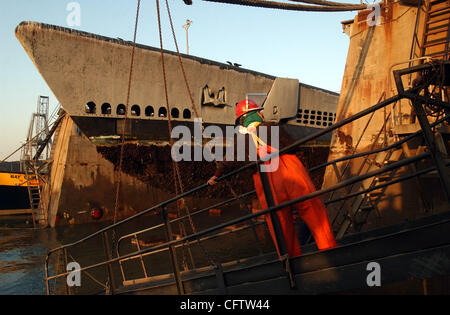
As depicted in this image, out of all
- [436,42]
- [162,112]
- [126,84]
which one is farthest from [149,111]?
[436,42]

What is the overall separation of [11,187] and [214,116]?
13.4 metres

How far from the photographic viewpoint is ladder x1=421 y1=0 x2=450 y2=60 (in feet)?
24.9

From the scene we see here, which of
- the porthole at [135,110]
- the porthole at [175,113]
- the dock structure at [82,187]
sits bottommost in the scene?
the dock structure at [82,187]

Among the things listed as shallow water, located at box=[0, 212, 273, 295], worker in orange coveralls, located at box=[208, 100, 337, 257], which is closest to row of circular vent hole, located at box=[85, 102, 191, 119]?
shallow water, located at box=[0, 212, 273, 295]

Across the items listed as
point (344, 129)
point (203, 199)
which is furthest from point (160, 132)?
point (344, 129)

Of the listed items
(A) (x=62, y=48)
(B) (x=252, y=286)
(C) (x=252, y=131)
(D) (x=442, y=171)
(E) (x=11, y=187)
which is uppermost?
(A) (x=62, y=48)

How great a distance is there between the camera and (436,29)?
7.88 meters

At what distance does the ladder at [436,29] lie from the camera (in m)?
7.60


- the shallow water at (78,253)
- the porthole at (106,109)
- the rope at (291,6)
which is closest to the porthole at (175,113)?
the porthole at (106,109)

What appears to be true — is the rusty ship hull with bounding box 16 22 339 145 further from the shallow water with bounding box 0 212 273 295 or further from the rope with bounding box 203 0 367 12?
the rope with bounding box 203 0 367 12

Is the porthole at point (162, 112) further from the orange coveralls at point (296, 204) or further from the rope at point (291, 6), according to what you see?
the orange coveralls at point (296, 204)

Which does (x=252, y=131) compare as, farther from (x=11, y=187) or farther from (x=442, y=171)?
(x=11, y=187)
